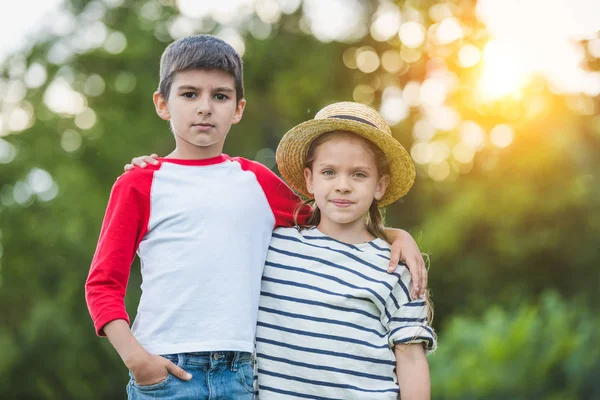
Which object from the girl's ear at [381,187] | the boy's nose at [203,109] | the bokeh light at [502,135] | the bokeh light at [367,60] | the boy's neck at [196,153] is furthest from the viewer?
the bokeh light at [367,60]

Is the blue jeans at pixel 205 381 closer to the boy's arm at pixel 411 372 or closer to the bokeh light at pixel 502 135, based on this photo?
the boy's arm at pixel 411 372

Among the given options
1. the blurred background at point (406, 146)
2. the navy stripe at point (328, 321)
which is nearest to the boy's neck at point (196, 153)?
the navy stripe at point (328, 321)

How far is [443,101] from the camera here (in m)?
13.1

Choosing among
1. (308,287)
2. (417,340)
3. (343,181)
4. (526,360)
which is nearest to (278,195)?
(343,181)

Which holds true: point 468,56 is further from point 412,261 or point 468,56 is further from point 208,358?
point 208,358

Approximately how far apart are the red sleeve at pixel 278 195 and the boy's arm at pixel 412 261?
14.5 inches

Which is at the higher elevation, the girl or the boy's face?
the boy's face

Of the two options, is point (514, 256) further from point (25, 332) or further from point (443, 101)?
point (25, 332)

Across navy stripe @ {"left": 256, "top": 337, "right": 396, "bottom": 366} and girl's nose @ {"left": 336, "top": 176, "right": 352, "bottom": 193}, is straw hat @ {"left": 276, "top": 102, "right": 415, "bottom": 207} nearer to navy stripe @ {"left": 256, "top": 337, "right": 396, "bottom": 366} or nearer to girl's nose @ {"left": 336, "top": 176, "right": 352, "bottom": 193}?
girl's nose @ {"left": 336, "top": 176, "right": 352, "bottom": 193}

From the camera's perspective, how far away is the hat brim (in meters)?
2.87

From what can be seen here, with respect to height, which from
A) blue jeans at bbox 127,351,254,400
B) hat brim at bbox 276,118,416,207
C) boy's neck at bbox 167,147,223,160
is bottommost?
blue jeans at bbox 127,351,254,400

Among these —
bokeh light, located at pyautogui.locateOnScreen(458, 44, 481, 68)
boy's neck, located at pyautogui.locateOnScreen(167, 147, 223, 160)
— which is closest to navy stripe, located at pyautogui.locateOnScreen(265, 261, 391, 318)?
boy's neck, located at pyautogui.locateOnScreen(167, 147, 223, 160)

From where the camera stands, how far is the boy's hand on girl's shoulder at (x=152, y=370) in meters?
2.45

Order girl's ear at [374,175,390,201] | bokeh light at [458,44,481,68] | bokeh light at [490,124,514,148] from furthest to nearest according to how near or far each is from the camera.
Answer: bokeh light at [458,44,481,68]
bokeh light at [490,124,514,148]
girl's ear at [374,175,390,201]
